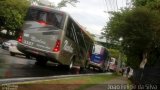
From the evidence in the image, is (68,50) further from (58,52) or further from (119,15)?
(119,15)

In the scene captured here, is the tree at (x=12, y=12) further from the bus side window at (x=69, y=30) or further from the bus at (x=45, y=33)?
the bus at (x=45, y=33)

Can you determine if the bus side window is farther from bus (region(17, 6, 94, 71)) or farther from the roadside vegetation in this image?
the roadside vegetation

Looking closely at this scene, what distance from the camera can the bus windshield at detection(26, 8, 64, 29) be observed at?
2073 cm

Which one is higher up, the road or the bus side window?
the bus side window

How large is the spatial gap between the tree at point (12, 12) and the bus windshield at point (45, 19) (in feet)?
106

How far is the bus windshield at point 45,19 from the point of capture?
68.0 ft

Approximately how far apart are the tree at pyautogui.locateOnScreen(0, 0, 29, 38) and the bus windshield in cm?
3238

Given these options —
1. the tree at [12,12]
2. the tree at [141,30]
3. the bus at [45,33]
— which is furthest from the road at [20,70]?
the tree at [12,12]

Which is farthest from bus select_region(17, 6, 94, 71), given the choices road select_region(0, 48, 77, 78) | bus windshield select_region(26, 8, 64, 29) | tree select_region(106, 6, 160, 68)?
tree select_region(106, 6, 160, 68)

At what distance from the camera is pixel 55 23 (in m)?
20.8

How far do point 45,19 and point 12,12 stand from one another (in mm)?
36034

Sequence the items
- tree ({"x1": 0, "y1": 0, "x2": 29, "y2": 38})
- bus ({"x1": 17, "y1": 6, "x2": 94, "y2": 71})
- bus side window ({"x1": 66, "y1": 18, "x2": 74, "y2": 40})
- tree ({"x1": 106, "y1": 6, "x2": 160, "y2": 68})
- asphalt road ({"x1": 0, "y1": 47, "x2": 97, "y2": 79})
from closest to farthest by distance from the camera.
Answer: asphalt road ({"x1": 0, "y1": 47, "x2": 97, "y2": 79}) → bus ({"x1": 17, "y1": 6, "x2": 94, "y2": 71}) → bus side window ({"x1": 66, "y1": 18, "x2": 74, "y2": 40}) → tree ({"x1": 106, "y1": 6, "x2": 160, "y2": 68}) → tree ({"x1": 0, "y1": 0, "x2": 29, "y2": 38})

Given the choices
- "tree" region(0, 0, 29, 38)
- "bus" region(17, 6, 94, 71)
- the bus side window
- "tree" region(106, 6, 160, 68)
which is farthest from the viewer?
"tree" region(0, 0, 29, 38)

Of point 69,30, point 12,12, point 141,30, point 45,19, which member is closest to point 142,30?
point 141,30
